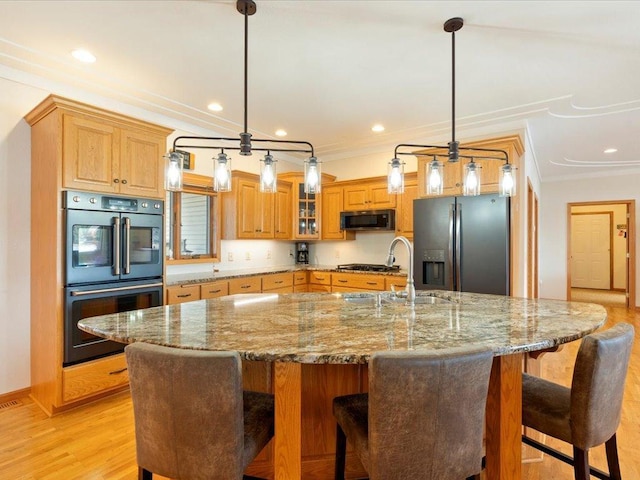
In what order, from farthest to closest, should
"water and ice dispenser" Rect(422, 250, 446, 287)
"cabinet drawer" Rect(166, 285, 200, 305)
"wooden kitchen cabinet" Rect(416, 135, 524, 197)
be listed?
1. "water and ice dispenser" Rect(422, 250, 446, 287)
2. "wooden kitchen cabinet" Rect(416, 135, 524, 197)
3. "cabinet drawer" Rect(166, 285, 200, 305)

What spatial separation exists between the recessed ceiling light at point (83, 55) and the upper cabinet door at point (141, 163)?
1.77 feet

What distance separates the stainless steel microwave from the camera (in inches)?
178

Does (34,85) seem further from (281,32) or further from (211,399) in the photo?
(211,399)

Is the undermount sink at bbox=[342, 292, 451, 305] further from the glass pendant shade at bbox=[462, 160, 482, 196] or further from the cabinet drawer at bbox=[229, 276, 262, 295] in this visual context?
the cabinet drawer at bbox=[229, 276, 262, 295]

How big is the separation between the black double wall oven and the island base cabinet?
165cm

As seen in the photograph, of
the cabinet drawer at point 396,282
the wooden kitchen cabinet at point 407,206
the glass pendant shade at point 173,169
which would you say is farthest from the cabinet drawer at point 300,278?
the glass pendant shade at point 173,169

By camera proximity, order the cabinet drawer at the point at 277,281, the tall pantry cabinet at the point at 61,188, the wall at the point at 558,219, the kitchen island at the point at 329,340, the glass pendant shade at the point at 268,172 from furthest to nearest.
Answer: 1. the wall at the point at 558,219
2. the cabinet drawer at the point at 277,281
3. the tall pantry cabinet at the point at 61,188
4. the glass pendant shade at the point at 268,172
5. the kitchen island at the point at 329,340

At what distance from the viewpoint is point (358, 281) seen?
176 inches

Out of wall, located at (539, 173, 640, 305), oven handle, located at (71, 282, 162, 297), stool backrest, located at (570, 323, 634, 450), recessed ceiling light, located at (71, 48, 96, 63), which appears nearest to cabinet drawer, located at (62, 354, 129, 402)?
oven handle, located at (71, 282, 162, 297)

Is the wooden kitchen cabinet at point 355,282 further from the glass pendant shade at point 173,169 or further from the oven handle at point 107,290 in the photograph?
the glass pendant shade at point 173,169

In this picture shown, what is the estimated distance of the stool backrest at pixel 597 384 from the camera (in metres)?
1.30

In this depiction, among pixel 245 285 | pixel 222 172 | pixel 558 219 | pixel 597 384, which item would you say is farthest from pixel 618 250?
pixel 222 172

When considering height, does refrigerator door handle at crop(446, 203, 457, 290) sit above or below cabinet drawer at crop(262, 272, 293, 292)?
above

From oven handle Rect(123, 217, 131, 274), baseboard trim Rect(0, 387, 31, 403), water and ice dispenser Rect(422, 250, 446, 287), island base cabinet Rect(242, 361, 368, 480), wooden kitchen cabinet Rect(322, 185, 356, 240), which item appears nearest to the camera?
island base cabinet Rect(242, 361, 368, 480)
